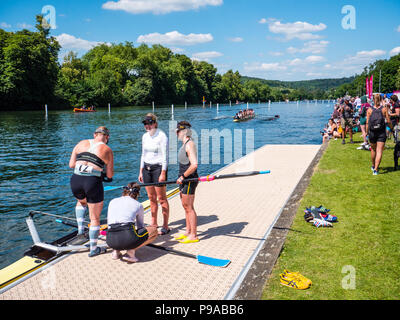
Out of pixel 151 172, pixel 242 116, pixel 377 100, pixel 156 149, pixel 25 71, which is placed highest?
pixel 25 71

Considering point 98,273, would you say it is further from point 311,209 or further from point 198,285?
point 311,209

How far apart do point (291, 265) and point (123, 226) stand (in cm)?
267

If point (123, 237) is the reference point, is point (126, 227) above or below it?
above

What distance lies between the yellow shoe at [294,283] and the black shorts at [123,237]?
228 cm

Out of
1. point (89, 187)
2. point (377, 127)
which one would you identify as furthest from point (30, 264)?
point (377, 127)

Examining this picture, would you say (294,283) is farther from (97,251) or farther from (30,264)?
(30,264)

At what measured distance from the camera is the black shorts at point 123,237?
197 inches

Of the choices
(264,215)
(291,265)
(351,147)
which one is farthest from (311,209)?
(351,147)

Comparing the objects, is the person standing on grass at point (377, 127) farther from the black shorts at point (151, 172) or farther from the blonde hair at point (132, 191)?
the blonde hair at point (132, 191)

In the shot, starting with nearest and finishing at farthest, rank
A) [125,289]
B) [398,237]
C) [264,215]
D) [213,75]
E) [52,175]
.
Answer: [125,289] < [398,237] < [264,215] < [52,175] < [213,75]

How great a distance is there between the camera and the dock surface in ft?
14.1

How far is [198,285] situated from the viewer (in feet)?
14.5

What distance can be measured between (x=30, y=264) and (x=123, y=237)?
5.25 feet

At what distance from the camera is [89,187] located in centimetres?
529
